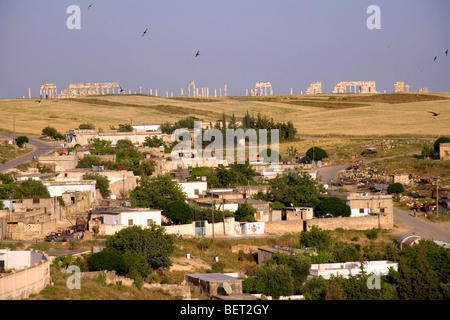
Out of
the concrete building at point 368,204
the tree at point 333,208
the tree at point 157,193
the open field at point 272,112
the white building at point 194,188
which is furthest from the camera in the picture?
the open field at point 272,112

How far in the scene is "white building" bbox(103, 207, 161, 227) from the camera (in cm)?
3488

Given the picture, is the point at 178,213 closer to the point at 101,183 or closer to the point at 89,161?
the point at 101,183

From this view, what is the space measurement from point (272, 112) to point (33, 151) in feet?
183

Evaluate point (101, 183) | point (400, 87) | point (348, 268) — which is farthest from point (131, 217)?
point (400, 87)

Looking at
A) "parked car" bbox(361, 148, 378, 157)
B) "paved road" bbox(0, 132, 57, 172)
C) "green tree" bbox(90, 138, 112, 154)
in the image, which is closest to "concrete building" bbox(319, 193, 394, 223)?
"paved road" bbox(0, 132, 57, 172)

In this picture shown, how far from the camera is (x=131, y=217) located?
35.1 m

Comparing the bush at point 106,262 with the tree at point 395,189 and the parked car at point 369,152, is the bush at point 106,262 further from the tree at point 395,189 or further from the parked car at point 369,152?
the parked car at point 369,152

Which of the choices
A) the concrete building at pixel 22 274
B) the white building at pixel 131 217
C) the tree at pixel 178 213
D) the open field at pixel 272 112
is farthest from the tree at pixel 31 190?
the open field at pixel 272 112

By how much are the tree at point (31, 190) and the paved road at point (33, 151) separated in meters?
10.6

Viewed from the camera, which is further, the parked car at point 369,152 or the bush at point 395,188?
the parked car at point 369,152

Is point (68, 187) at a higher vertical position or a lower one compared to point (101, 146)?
lower

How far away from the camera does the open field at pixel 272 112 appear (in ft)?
268

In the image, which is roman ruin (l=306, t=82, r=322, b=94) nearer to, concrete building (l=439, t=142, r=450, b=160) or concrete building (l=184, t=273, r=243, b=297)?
concrete building (l=439, t=142, r=450, b=160)
